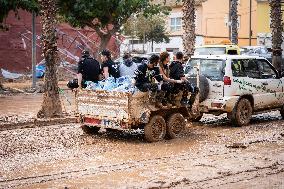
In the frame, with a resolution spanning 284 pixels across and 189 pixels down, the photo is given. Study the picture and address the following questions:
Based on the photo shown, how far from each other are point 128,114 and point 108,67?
7.04ft

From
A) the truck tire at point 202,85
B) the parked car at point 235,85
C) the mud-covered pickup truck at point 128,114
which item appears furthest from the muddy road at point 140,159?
the truck tire at point 202,85

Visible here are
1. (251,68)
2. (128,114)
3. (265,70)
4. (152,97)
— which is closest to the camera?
(128,114)

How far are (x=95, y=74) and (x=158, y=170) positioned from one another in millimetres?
4390

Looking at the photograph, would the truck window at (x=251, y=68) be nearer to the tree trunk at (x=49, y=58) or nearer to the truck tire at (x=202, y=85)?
the truck tire at (x=202, y=85)

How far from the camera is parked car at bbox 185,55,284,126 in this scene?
13.4 meters

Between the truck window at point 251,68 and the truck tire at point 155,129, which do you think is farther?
the truck window at point 251,68

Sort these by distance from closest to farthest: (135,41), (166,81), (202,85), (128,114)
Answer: (128,114) → (166,81) → (202,85) → (135,41)

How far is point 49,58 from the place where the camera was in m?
14.7

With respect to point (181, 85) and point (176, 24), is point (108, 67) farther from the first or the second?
point (176, 24)

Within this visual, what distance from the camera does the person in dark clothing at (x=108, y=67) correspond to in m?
12.7

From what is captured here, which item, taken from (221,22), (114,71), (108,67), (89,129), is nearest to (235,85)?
(114,71)

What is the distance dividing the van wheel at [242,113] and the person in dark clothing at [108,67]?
3.28 metres

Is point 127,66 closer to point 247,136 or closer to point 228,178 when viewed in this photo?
point 247,136

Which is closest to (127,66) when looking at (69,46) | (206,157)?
(206,157)
